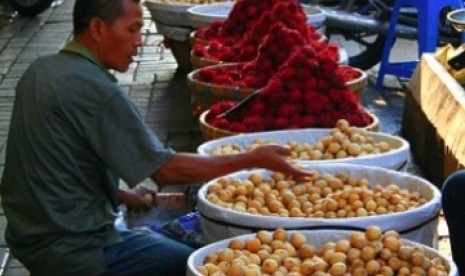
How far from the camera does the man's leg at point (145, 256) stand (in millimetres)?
3982

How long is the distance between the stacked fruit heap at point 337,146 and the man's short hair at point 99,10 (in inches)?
46.4

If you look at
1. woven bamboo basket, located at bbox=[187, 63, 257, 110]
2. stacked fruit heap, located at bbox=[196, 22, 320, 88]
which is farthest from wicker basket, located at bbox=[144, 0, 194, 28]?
stacked fruit heap, located at bbox=[196, 22, 320, 88]

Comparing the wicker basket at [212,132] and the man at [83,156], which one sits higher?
the man at [83,156]

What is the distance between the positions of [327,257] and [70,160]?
894mm

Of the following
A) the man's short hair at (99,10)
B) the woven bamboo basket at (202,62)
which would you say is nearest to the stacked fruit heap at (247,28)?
the woven bamboo basket at (202,62)

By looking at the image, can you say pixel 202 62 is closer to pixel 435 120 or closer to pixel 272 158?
pixel 435 120

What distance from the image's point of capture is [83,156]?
12.4 ft

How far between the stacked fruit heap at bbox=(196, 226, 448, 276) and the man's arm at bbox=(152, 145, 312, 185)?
249 mm

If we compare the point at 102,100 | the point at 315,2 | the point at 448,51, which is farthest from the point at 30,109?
the point at 315,2

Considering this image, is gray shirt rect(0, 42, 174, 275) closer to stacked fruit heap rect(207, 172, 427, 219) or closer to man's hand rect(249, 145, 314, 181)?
man's hand rect(249, 145, 314, 181)

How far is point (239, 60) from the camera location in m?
6.77

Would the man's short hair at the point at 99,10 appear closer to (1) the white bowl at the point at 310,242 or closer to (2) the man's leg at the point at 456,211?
(1) the white bowl at the point at 310,242

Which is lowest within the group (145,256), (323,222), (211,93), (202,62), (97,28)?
(202,62)

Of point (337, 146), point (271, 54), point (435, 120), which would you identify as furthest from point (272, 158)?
point (435, 120)
